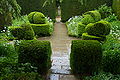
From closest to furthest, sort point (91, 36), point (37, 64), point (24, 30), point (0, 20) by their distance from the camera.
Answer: point (37, 64) < point (24, 30) < point (91, 36) < point (0, 20)

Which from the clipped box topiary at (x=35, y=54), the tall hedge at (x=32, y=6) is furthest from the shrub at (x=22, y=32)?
the tall hedge at (x=32, y=6)

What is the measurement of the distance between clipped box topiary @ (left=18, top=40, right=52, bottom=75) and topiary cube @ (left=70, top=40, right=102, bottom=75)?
2.22 ft

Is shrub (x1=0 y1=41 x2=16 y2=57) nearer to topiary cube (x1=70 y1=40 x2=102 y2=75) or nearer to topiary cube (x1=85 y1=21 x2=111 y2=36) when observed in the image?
topiary cube (x1=70 y1=40 x2=102 y2=75)

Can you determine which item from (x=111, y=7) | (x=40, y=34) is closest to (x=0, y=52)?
(x=40, y=34)

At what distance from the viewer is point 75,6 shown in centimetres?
1505

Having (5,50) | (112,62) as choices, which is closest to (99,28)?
(112,62)

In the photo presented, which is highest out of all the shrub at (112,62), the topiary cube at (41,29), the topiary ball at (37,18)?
the topiary ball at (37,18)

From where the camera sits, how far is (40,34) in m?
10.8

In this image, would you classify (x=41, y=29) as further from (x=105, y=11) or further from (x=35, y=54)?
(x=35, y=54)

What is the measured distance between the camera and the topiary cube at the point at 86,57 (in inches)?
Result: 169

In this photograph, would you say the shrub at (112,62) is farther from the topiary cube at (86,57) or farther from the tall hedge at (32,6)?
the tall hedge at (32,6)

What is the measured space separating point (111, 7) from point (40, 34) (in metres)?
6.48

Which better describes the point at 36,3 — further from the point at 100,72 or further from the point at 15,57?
the point at 100,72

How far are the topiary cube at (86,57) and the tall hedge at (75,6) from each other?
419 inches
